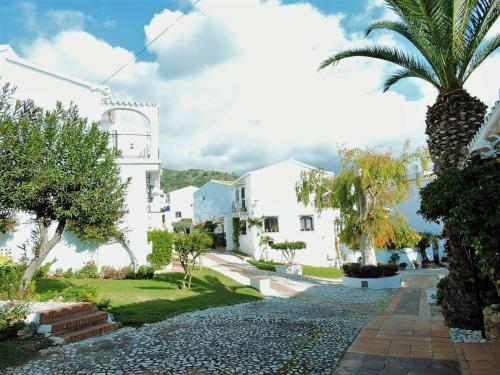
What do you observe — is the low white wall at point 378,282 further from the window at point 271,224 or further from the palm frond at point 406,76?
the window at point 271,224

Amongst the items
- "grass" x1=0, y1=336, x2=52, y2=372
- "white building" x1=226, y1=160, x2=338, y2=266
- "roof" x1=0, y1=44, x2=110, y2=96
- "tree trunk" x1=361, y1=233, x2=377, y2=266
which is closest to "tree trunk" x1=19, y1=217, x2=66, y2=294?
"grass" x1=0, y1=336, x2=52, y2=372

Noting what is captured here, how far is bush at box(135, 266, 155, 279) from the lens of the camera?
18.5m

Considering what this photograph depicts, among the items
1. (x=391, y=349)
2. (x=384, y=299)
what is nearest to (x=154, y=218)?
(x=384, y=299)

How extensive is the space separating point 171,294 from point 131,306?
302 cm

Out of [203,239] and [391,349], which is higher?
[203,239]

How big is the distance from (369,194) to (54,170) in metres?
15.7

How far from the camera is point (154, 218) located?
2392cm

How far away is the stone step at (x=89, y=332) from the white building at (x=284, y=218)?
25499 mm

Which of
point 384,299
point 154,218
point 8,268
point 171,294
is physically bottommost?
point 384,299

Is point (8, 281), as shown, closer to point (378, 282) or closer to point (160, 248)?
point (160, 248)

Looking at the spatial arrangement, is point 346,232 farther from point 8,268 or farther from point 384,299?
point 8,268

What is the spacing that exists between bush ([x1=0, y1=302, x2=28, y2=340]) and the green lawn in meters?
2.27

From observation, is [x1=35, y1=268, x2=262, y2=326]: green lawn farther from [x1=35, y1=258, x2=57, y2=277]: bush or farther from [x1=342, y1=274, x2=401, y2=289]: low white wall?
[x1=342, y1=274, x2=401, y2=289]: low white wall

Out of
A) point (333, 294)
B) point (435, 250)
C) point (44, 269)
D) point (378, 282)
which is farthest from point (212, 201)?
point (333, 294)
